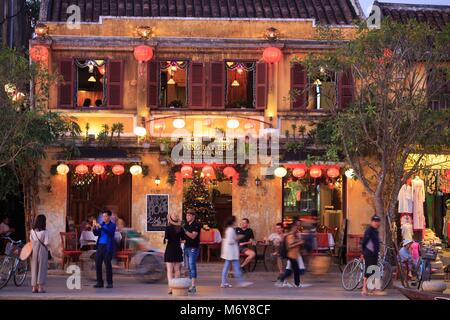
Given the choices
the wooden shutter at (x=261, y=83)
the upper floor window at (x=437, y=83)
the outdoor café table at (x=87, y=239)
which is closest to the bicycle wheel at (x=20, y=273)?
the outdoor café table at (x=87, y=239)

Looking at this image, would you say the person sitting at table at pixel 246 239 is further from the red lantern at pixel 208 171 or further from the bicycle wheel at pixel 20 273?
the bicycle wheel at pixel 20 273

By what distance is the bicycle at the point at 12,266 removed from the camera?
25078 millimetres

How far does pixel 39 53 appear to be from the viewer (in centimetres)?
2955

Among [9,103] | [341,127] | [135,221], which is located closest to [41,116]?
[9,103]

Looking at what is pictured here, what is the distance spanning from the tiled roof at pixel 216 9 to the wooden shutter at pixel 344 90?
1.99 m

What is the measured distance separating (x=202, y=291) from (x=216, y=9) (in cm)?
1056

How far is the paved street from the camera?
23.2m

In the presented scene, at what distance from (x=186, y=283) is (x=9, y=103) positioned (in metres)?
6.67

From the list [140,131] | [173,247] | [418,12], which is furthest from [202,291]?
[418,12]

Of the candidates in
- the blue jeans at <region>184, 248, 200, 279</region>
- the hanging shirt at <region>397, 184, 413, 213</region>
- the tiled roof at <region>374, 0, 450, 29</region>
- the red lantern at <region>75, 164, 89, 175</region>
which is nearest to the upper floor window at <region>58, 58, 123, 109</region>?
the red lantern at <region>75, 164, 89, 175</region>

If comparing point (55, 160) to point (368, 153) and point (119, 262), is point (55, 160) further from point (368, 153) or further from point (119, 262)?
point (368, 153)

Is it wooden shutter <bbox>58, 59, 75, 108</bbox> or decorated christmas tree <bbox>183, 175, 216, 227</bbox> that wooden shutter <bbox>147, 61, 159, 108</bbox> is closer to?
wooden shutter <bbox>58, 59, 75, 108</bbox>

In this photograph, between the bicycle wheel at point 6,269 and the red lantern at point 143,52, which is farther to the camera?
the red lantern at point 143,52

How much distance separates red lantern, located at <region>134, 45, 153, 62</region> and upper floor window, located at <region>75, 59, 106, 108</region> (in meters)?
1.39
